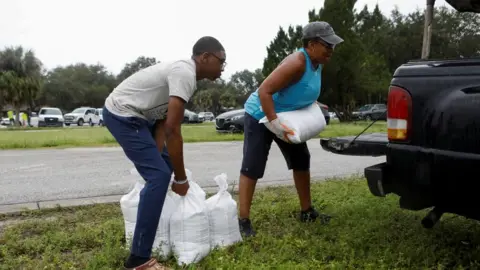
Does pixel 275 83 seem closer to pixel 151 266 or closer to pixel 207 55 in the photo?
pixel 207 55

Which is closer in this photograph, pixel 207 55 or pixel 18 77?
pixel 207 55

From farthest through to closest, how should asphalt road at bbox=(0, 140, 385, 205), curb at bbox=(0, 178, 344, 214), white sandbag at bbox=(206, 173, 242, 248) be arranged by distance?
asphalt road at bbox=(0, 140, 385, 205) < curb at bbox=(0, 178, 344, 214) < white sandbag at bbox=(206, 173, 242, 248)

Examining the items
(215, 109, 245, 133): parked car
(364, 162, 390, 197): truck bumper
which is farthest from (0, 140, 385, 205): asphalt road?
(215, 109, 245, 133): parked car

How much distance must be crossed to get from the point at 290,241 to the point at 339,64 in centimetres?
2418

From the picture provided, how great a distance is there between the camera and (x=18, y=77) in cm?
3403

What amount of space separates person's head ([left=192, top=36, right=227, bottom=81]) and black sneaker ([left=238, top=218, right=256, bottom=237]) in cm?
123

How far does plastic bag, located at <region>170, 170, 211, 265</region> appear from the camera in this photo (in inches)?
109

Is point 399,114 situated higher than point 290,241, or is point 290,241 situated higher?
point 399,114

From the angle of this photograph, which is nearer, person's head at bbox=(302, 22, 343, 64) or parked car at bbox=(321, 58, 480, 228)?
parked car at bbox=(321, 58, 480, 228)

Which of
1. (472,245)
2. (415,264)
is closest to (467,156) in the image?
(415,264)

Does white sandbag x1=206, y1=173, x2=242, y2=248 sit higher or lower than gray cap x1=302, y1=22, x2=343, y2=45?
lower

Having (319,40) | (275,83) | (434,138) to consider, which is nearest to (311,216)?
(275,83)

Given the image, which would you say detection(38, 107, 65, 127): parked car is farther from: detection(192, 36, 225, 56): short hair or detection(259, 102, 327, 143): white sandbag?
detection(192, 36, 225, 56): short hair

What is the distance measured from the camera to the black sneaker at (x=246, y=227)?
10.9 feet
